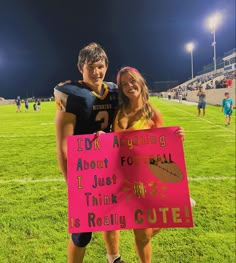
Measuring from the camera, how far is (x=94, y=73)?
1.51m

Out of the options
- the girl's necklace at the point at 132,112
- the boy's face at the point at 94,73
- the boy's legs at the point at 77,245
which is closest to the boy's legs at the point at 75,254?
the boy's legs at the point at 77,245

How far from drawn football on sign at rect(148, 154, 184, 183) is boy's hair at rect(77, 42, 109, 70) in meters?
0.53

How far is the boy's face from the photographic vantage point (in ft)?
4.92

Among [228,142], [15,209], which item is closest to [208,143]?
[228,142]

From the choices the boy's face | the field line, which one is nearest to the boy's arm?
the boy's face

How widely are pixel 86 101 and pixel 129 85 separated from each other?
0.23 metres

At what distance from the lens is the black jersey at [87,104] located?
147 centimetres

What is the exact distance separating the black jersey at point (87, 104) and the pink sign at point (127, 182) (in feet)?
0.33

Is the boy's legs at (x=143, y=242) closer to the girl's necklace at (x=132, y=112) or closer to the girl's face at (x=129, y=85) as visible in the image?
the girl's necklace at (x=132, y=112)

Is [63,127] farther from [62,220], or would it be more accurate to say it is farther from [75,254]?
[62,220]

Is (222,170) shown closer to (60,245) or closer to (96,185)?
(60,245)

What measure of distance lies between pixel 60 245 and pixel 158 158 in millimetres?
1417

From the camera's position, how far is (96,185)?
4.74 ft

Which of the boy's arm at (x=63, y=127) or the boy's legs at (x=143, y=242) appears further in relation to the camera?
the boy's legs at (x=143, y=242)
